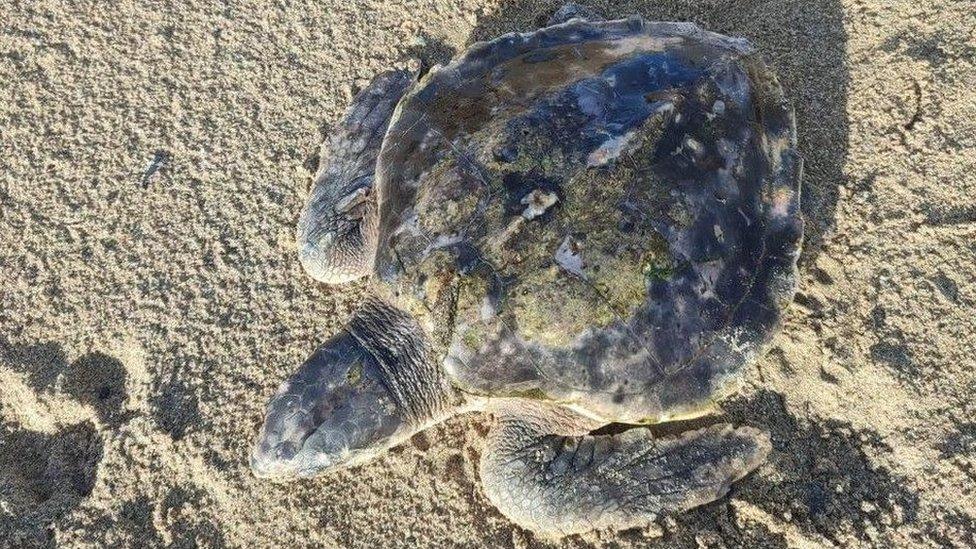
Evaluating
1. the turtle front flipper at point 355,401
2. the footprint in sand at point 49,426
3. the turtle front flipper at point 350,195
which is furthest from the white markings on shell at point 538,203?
the footprint in sand at point 49,426

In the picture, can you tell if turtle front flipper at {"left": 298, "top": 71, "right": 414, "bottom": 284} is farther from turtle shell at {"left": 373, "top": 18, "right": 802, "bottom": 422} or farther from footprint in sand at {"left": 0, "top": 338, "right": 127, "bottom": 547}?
footprint in sand at {"left": 0, "top": 338, "right": 127, "bottom": 547}

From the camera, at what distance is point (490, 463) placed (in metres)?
2.42

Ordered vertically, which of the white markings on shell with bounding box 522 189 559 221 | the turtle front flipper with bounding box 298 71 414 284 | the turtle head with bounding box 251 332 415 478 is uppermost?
the white markings on shell with bounding box 522 189 559 221

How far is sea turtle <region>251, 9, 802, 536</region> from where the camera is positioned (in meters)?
2.18

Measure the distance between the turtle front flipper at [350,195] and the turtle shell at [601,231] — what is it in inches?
11.2

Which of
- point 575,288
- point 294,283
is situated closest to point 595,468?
point 575,288

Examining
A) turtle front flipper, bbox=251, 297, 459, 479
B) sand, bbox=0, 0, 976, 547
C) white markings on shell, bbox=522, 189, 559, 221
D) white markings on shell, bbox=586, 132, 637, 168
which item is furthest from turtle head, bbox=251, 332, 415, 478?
white markings on shell, bbox=586, 132, 637, 168

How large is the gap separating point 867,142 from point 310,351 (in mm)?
2732

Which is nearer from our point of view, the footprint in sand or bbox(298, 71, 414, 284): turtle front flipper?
the footprint in sand

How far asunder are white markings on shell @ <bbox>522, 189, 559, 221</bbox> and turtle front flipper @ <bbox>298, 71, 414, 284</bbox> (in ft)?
2.78

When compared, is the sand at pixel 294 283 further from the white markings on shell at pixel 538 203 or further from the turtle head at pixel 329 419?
the white markings on shell at pixel 538 203

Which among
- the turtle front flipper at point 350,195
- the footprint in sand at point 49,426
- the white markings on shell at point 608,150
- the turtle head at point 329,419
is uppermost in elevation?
the white markings on shell at point 608,150

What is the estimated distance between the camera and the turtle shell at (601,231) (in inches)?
85.6

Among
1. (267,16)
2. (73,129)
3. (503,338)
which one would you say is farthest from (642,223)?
(73,129)
